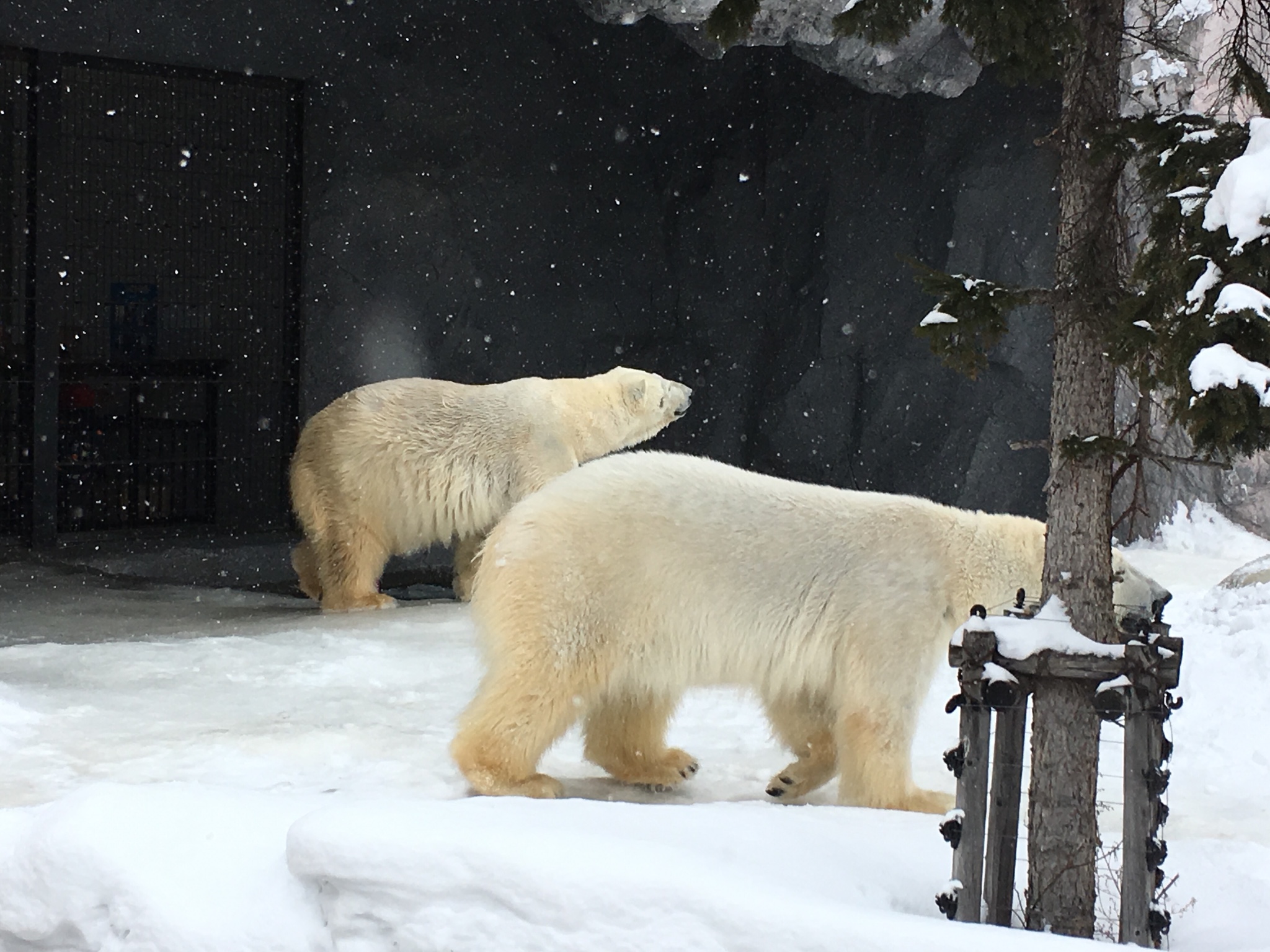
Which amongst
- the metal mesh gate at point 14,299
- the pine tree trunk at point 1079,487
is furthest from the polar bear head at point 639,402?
the pine tree trunk at point 1079,487

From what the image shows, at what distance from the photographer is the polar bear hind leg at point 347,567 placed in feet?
23.8

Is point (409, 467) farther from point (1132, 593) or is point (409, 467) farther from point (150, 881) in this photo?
point (150, 881)

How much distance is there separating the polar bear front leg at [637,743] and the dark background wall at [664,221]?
6.30m

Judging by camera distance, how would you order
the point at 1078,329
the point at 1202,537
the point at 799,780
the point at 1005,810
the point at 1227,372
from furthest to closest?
the point at 1202,537
the point at 799,780
the point at 1078,329
the point at 1005,810
the point at 1227,372

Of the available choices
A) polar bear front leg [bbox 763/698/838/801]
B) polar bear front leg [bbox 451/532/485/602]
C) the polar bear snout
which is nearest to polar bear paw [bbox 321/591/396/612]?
polar bear front leg [bbox 451/532/485/602]

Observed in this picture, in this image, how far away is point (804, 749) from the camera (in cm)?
427

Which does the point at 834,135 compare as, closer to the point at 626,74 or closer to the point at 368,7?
the point at 626,74

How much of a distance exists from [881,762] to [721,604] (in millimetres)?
645

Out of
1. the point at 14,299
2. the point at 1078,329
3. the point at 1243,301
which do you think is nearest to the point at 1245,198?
the point at 1243,301

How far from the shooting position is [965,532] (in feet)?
13.4

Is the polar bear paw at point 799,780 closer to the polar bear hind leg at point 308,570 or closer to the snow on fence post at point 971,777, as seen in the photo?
the snow on fence post at point 971,777

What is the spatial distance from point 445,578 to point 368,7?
4.29m

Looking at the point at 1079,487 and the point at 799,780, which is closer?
the point at 1079,487

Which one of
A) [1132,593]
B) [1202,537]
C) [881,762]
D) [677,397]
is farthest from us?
[1202,537]
